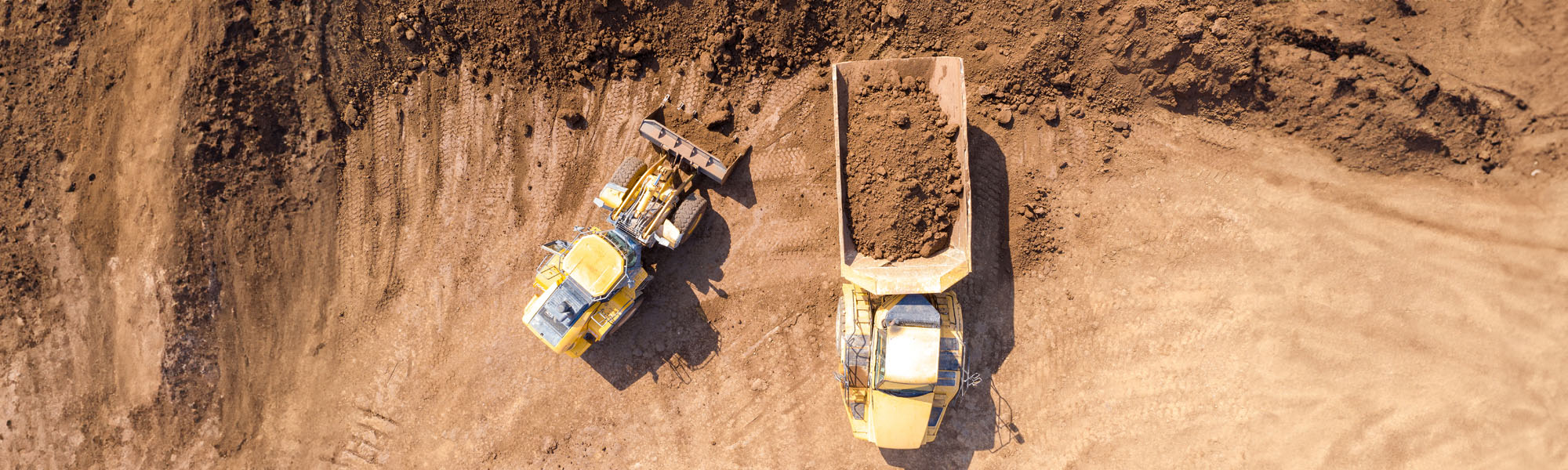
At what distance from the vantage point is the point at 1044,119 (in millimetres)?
8445

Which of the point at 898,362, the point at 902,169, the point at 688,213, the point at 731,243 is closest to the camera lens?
the point at 898,362

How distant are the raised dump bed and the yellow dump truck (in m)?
0.02

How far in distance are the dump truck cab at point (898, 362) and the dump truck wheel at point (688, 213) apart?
215 cm

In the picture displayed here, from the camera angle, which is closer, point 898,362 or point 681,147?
point 898,362

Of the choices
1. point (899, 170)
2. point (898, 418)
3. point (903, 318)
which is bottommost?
point (898, 418)

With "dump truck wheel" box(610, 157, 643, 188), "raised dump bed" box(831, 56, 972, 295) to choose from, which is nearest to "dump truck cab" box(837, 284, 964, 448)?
"raised dump bed" box(831, 56, 972, 295)

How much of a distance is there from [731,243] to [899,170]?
2.49 metres

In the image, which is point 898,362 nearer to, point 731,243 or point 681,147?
point 731,243

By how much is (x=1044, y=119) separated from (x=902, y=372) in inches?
152

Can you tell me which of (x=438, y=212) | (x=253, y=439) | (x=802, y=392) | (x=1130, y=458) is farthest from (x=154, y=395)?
(x=1130, y=458)

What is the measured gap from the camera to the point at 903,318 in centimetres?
770

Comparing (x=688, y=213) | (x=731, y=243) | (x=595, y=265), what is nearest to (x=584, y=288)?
(x=595, y=265)

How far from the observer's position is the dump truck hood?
7.93 m

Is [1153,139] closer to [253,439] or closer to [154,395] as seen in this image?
[253,439]
